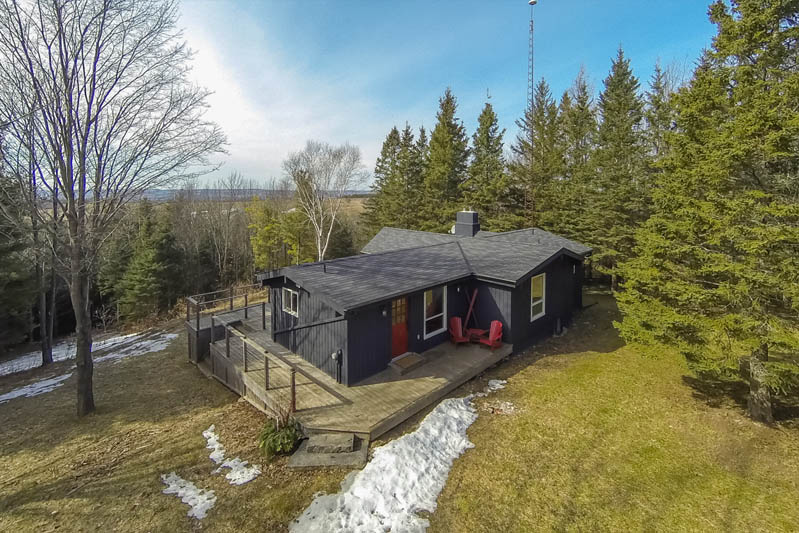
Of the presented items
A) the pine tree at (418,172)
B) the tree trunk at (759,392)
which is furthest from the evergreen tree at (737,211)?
the pine tree at (418,172)

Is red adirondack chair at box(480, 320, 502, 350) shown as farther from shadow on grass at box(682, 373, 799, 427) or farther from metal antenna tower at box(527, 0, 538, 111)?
metal antenna tower at box(527, 0, 538, 111)

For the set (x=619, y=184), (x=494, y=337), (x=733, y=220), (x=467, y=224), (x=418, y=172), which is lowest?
(x=494, y=337)

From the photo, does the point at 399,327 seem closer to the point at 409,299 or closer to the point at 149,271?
the point at 409,299

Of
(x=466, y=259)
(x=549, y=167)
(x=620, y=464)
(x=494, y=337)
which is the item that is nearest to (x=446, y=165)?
(x=549, y=167)

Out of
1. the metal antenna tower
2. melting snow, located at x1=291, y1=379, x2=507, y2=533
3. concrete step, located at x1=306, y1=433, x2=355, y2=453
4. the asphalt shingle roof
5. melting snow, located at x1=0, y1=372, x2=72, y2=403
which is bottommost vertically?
melting snow, located at x1=0, y1=372, x2=72, y2=403

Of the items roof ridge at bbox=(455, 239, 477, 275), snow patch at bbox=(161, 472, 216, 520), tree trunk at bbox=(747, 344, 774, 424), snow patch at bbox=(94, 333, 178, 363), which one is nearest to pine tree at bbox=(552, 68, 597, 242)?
roof ridge at bbox=(455, 239, 477, 275)

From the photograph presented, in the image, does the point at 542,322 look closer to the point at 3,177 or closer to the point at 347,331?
the point at 347,331
